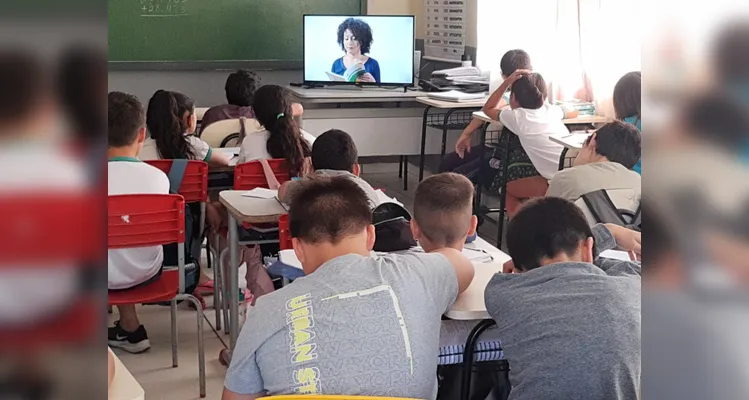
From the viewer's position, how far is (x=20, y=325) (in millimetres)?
259

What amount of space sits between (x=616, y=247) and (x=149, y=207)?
1478mm

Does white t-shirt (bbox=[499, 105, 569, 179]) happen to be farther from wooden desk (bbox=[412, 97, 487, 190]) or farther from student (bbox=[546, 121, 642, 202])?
student (bbox=[546, 121, 642, 202])

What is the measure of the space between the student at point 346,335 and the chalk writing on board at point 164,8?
5.13m

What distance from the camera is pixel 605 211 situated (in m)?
2.81

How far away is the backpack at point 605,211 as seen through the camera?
A: 2.74m

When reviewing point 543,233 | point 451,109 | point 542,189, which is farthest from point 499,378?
point 451,109

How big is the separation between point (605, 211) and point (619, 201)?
91 mm

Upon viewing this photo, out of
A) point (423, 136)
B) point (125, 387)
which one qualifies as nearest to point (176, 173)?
point (125, 387)

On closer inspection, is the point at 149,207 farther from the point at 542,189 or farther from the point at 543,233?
the point at 542,189

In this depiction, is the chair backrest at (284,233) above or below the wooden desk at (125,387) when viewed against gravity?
below

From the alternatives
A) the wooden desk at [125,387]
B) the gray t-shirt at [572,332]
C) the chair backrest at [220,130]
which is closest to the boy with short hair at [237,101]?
the chair backrest at [220,130]

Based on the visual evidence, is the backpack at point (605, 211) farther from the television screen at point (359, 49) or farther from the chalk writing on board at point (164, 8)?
the chalk writing on board at point (164, 8)

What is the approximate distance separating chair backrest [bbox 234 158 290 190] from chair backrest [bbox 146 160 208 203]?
13 cm

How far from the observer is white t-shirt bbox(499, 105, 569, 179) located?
16.2 ft
